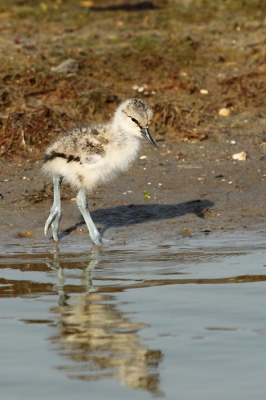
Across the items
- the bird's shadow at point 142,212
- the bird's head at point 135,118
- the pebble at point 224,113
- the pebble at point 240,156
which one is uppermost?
the bird's head at point 135,118

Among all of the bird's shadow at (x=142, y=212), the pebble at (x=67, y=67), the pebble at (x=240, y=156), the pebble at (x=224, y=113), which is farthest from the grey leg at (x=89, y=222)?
the pebble at (x=67, y=67)

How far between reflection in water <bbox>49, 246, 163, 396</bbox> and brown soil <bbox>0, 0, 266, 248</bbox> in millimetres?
1910

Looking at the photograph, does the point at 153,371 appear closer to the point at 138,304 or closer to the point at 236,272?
the point at 138,304

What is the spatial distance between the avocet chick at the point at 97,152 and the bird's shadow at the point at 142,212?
0.61 metres

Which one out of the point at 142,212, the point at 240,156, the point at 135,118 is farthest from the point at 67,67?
the point at 135,118

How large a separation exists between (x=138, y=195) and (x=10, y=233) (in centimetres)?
144

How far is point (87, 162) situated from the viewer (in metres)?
6.82

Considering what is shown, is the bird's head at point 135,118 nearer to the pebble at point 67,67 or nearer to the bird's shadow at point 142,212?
the bird's shadow at point 142,212

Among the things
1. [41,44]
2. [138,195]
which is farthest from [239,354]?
[41,44]

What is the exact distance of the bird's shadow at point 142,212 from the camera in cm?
763

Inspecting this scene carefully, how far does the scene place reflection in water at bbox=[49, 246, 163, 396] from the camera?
4.36 m

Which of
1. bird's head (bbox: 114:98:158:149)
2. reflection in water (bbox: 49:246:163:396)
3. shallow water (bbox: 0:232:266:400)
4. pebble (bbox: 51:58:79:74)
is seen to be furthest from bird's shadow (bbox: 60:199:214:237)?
A: pebble (bbox: 51:58:79:74)

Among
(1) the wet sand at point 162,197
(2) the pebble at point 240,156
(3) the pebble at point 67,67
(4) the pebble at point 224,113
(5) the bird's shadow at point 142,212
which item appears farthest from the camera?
(3) the pebble at point 67,67

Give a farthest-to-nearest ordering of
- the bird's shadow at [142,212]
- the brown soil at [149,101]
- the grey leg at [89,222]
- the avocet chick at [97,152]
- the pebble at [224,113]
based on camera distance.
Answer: the pebble at [224,113]
the brown soil at [149,101]
the bird's shadow at [142,212]
the grey leg at [89,222]
the avocet chick at [97,152]
